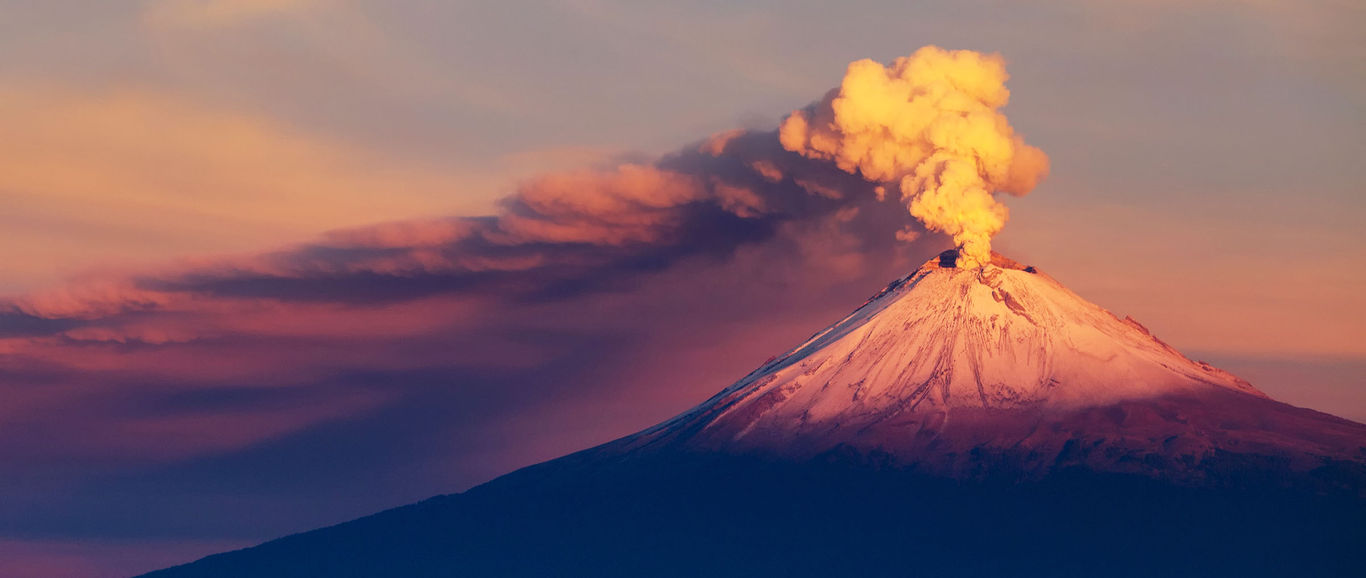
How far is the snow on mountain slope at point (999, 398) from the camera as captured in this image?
386 feet

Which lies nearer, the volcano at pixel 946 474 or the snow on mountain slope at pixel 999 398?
the volcano at pixel 946 474

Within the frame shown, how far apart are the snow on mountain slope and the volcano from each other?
6.6 inches

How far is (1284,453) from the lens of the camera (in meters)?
115

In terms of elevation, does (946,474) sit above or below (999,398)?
below

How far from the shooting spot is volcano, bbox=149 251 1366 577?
112 m

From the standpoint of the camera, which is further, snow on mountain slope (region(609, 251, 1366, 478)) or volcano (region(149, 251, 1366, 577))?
snow on mountain slope (region(609, 251, 1366, 478))

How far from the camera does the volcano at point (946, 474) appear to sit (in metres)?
112

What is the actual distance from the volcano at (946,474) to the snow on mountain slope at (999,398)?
6.6 inches

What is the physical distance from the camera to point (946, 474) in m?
118

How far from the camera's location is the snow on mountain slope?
11762 centimetres

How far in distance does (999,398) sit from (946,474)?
8.05m

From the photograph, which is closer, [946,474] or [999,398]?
[946,474]

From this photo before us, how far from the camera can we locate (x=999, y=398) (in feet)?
403

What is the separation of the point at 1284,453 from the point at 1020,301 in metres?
22.5
